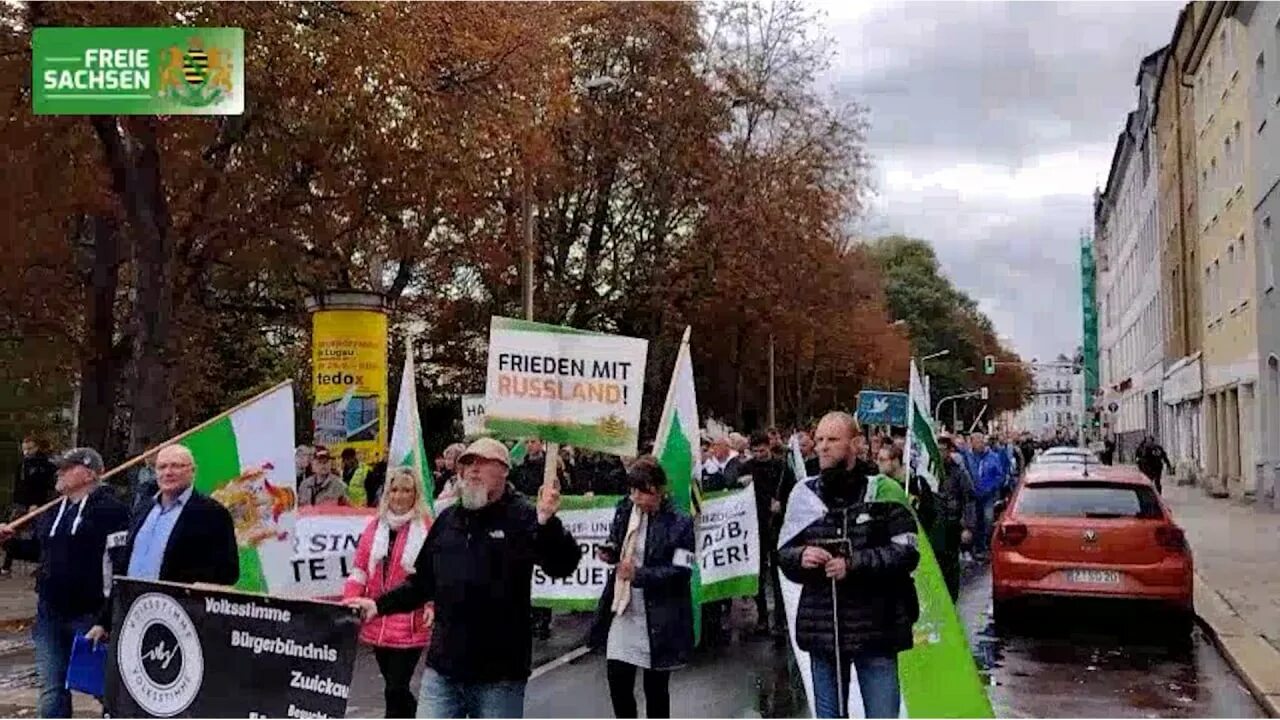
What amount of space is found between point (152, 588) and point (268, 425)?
1.32m

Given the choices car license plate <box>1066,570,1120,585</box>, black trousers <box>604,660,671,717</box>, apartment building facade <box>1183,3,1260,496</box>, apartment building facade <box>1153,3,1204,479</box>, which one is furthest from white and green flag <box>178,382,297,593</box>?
apartment building facade <box>1153,3,1204,479</box>

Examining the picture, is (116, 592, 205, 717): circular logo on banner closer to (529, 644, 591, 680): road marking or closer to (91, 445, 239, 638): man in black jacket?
(91, 445, 239, 638): man in black jacket

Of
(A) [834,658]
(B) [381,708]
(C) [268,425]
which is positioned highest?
(C) [268,425]

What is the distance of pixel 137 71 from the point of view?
1523 centimetres

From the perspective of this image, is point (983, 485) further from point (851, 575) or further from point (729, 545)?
point (851, 575)

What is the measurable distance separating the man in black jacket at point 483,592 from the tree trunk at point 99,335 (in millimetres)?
18155

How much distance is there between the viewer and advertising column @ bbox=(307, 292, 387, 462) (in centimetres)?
2011

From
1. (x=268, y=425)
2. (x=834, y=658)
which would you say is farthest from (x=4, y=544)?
(x=834, y=658)

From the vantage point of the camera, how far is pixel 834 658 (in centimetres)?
585

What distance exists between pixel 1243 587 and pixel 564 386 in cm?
1100

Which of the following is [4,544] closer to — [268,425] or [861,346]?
[268,425]

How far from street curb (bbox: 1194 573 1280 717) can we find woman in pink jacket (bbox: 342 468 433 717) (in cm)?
557

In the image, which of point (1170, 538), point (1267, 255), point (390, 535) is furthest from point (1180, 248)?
point (390, 535)

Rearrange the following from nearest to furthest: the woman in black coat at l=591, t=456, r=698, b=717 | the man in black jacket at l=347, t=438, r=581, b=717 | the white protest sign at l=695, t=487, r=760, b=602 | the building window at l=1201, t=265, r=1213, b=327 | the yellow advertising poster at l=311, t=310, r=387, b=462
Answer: the man in black jacket at l=347, t=438, r=581, b=717 < the woman in black coat at l=591, t=456, r=698, b=717 < the white protest sign at l=695, t=487, r=760, b=602 < the yellow advertising poster at l=311, t=310, r=387, b=462 < the building window at l=1201, t=265, r=1213, b=327
